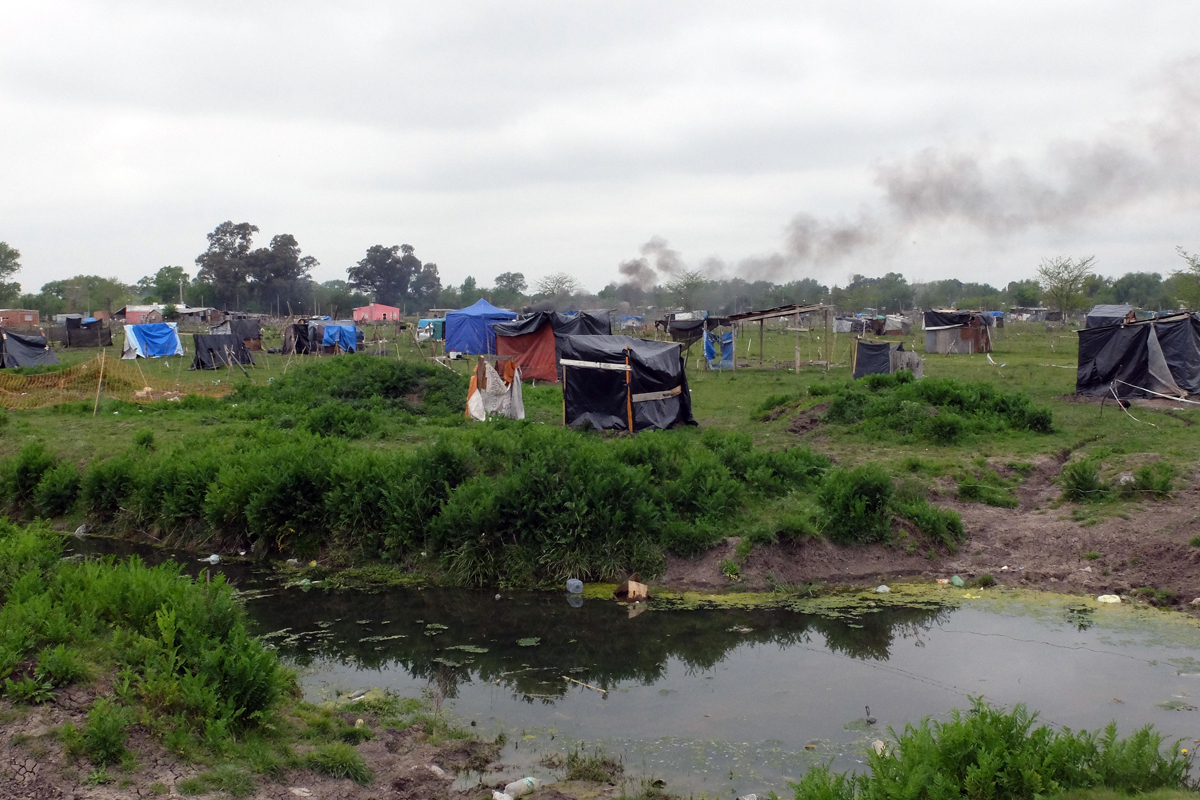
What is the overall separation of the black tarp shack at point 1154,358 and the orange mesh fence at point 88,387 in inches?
822

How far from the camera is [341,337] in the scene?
42656mm

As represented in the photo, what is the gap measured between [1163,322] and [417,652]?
18.0m

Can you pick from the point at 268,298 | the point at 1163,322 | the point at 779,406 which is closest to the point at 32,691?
the point at 779,406

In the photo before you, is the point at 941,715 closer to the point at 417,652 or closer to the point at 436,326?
the point at 417,652

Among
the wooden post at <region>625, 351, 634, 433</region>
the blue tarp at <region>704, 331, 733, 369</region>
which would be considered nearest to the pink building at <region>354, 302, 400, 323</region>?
the blue tarp at <region>704, 331, 733, 369</region>

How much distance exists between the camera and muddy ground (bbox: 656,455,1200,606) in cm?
911

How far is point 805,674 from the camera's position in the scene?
24.2ft

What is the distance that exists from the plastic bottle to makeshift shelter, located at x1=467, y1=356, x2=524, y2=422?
13102 millimetres

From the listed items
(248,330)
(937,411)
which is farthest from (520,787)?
(248,330)

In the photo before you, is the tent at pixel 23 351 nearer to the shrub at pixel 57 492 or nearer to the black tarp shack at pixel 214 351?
the black tarp shack at pixel 214 351

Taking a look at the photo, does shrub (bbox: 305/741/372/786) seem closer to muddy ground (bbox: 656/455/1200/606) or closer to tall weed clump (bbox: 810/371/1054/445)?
muddy ground (bbox: 656/455/1200/606)

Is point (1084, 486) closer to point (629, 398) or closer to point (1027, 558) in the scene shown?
point (1027, 558)

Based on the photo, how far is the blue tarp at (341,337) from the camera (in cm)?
4212

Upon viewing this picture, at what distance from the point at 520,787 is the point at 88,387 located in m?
21.7
